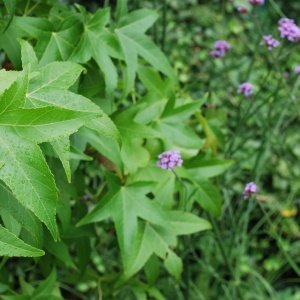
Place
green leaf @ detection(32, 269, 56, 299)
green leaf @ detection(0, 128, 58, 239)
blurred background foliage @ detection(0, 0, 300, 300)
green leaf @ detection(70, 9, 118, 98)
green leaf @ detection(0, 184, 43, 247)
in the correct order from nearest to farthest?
green leaf @ detection(0, 128, 58, 239), green leaf @ detection(0, 184, 43, 247), green leaf @ detection(70, 9, 118, 98), green leaf @ detection(32, 269, 56, 299), blurred background foliage @ detection(0, 0, 300, 300)

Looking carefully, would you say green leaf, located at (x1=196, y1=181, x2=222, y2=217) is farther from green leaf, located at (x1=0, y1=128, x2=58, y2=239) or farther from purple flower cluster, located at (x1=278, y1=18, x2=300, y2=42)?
green leaf, located at (x1=0, y1=128, x2=58, y2=239)

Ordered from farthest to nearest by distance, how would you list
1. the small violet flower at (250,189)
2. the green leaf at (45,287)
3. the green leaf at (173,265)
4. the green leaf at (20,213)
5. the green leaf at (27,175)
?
the small violet flower at (250,189), the green leaf at (173,265), the green leaf at (45,287), the green leaf at (20,213), the green leaf at (27,175)

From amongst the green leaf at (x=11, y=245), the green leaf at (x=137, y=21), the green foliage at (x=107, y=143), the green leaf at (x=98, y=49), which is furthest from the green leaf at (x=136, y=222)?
the green leaf at (x=11, y=245)

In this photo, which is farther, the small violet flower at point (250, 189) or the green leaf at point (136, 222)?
the small violet flower at point (250, 189)

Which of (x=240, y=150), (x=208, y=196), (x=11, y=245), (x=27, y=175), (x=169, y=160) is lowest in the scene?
(x=240, y=150)

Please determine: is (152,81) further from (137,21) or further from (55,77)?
(55,77)

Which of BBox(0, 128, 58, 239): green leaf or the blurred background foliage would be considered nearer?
BBox(0, 128, 58, 239): green leaf

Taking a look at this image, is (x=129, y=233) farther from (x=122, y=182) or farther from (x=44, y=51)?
(x=44, y=51)

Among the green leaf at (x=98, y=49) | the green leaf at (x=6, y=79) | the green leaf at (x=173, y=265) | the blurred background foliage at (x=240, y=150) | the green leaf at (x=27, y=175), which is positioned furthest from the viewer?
the blurred background foliage at (x=240, y=150)

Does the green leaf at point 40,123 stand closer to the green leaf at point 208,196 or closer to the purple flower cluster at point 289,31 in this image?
the green leaf at point 208,196

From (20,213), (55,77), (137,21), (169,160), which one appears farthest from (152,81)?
(20,213)

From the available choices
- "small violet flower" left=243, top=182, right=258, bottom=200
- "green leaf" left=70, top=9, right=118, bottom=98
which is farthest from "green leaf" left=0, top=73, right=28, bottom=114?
"small violet flower" left=243, top=182, right=258, bottom=200

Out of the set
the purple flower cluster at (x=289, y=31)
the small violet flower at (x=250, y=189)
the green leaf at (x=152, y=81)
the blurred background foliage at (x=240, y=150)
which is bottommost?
the blurred background foliage at (x=240, y=150)

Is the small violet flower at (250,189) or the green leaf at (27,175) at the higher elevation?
the green leaf at (27,175)
